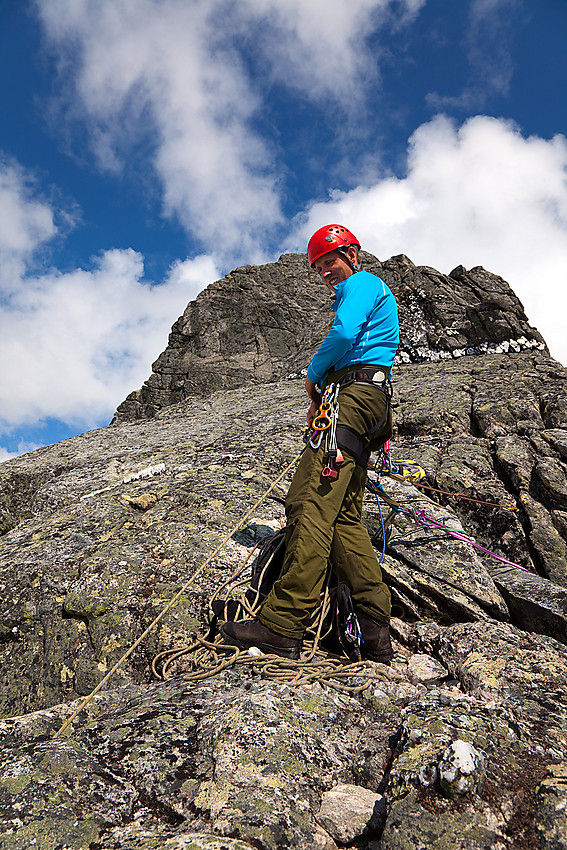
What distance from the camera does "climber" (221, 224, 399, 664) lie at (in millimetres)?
3998

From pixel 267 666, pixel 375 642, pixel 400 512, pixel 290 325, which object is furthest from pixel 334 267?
pixel 290 325

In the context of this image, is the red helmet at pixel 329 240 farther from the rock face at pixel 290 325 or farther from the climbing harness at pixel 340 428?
the rock face at pixel 290 325

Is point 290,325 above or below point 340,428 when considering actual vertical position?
above

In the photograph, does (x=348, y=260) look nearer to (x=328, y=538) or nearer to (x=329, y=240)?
(x=329, y=240)

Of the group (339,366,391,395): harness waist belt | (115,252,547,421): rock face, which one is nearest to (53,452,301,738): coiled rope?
(339,366,391,395): harness waist belt

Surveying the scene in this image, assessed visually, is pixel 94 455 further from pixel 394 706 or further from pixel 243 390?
pixel 394 706

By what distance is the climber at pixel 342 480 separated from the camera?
13.1 ft

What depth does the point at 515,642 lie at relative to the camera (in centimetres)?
407

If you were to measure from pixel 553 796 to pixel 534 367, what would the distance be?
386 inches

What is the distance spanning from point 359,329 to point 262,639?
2.79 metres

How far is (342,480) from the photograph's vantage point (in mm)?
4297

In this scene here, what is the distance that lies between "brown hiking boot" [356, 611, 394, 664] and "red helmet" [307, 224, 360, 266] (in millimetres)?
3433

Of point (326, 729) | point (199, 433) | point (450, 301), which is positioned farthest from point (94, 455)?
point (450, 301)

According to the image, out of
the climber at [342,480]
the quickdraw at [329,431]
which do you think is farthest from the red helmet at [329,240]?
the quickdraw at [329,431]
